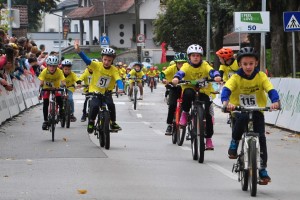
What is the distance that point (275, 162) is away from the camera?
15.0 meters

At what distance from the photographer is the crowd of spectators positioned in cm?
2102

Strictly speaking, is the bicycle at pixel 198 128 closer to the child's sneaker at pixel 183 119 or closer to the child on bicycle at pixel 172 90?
the child's sneaker at pixel 183 119

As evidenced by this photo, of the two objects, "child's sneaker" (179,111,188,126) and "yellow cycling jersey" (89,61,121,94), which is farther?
"yellow cycling jersey" (89,61,121,94)

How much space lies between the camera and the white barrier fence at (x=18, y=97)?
23641 millimetres

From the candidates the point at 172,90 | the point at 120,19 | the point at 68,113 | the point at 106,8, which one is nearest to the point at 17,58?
the point at 68,113

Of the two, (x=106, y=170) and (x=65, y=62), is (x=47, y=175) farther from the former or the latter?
(x=65, y=62)

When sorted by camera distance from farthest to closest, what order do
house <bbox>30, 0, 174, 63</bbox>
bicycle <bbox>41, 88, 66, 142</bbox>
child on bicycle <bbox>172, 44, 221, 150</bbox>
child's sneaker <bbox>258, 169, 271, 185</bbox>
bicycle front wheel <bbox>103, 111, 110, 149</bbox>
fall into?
house <bbox>30, 0, 174, 63</bbox>
bicycle <bbox>41, 88, 66, 142</bbox>
bicycle front wheel <bbox>103, 111, 110, 149</bbox>
child on bicycle <bbox>172, 44, 221, 150</bbox>
child's sneaker <bbox>258, 169, 271, 185</bbox>

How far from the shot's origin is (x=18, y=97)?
27.9 meters

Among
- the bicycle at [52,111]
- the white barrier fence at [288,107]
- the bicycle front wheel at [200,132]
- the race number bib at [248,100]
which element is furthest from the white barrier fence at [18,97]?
the race number bib at [248,100]

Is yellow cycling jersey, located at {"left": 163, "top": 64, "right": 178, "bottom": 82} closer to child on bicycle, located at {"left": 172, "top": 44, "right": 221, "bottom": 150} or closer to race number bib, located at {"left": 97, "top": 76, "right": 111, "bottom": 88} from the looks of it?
race number bib, located at {"left": 97, "top": 76, "right": 111, "bottom": 88}

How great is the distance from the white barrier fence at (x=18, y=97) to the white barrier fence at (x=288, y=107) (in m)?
6.73

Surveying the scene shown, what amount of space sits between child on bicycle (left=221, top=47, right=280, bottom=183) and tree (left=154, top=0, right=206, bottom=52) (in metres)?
74.6

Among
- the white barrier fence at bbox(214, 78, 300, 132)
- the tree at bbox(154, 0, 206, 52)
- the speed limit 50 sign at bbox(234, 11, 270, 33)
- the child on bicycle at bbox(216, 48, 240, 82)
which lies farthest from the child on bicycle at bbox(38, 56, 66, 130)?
the tree at bbox(154, 0, 206, 52)

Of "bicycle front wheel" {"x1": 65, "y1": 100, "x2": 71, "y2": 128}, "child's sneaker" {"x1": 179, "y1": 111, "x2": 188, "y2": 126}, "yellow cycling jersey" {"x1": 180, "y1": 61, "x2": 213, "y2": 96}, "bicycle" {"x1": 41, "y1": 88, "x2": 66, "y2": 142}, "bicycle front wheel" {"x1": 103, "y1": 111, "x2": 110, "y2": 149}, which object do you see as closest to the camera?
"yellow cycling jersey" {"x1": 180, "y1": 61, "x2": 213, "y2": 96}
